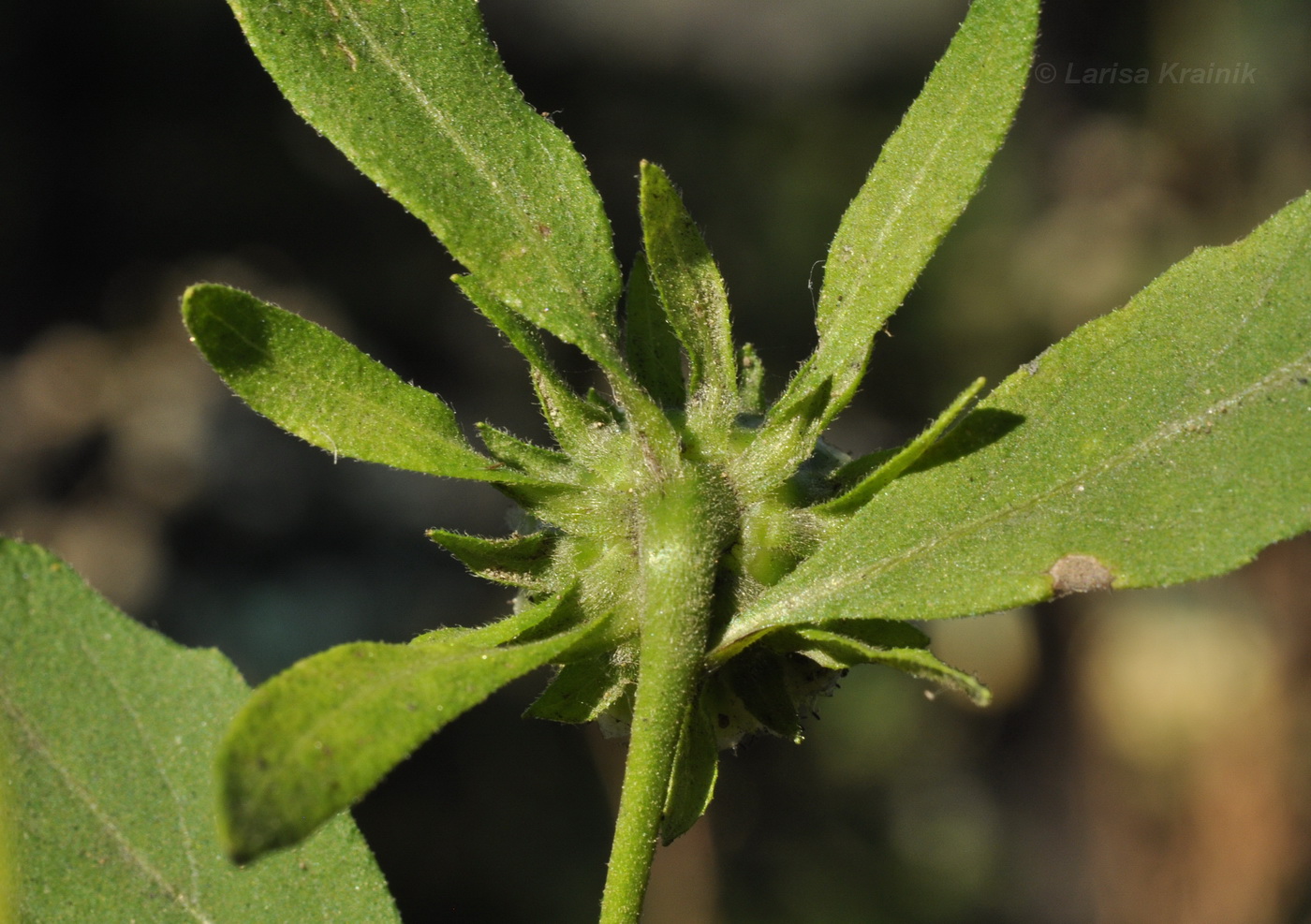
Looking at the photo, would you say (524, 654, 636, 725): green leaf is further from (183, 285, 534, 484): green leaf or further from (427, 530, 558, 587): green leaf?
(183, 285, 534, 484): green leaf

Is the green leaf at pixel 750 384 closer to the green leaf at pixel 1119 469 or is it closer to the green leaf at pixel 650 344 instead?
the green leaf at pixel 650 344

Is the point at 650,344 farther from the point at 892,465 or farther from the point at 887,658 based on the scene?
the point at 887,658

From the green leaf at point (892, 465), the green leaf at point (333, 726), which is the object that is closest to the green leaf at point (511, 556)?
the green leaf at point (333, 726)

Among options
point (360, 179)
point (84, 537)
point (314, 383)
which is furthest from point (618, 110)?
point (314, 383)

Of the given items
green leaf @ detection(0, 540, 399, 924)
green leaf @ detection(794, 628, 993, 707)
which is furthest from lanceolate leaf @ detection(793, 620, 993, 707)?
green leaf @ detection(0, 540, 399, 924)

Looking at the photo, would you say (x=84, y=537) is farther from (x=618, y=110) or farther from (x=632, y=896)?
(x=632, y=896)

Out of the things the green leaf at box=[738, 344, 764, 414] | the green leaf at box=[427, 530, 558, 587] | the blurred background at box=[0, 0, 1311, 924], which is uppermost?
the green leaf at box=[427, 530, 558, 587]
